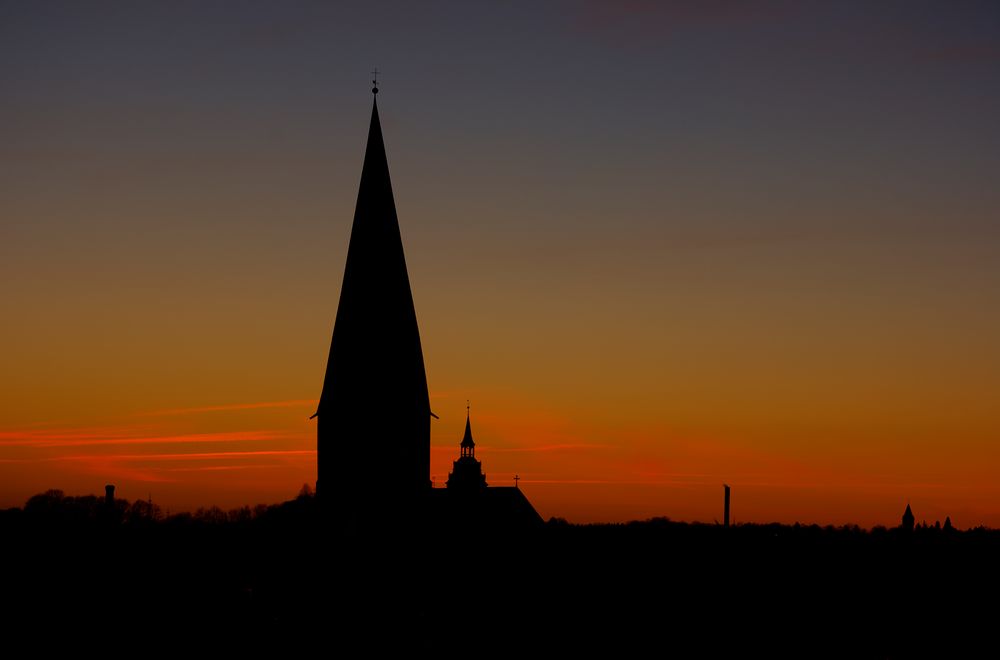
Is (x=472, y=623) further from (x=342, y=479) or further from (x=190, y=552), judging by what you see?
(x=190, y=552)

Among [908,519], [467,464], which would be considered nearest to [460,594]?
[467,464]

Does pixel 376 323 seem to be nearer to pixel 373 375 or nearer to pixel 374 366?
pixel 374 366

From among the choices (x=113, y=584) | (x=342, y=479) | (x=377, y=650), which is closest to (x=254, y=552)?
(x=342, y=479)

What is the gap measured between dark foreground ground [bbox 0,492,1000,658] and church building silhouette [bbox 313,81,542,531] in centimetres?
301

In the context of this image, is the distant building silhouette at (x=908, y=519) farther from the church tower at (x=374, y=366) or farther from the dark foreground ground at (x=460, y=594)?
the church tower at (x=374, y=366)

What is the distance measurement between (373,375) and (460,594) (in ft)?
30.7

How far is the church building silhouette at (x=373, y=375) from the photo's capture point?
202 feet

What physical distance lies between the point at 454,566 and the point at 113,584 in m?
19.4

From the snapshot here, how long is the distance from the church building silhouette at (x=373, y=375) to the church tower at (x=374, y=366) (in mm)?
40

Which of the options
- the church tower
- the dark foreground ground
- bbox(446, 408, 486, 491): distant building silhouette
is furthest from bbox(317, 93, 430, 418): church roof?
bbox(446, 408, 486, 491): distant building silhouette

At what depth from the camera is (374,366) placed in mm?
61594

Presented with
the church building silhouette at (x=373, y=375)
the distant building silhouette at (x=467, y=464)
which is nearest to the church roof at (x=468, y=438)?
the distant building silhouette at (x=467, y=464)

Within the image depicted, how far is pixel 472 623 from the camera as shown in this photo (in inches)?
2021

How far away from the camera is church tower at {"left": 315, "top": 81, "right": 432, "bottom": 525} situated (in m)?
61.6
